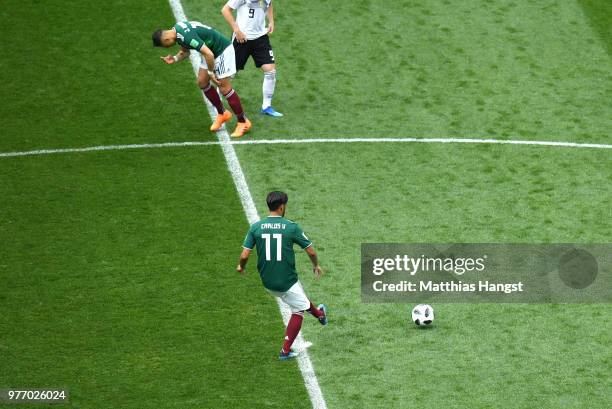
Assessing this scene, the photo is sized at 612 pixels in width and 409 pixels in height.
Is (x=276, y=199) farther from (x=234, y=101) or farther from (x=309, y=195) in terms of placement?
(x=234, y=101)

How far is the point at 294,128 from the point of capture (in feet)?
58.1

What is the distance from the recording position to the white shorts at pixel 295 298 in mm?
12828

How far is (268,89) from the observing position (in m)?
17.8

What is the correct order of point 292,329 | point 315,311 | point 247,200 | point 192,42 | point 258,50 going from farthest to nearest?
point 258,50
point 192,42
point 247,200
point 315,311
point 292,329

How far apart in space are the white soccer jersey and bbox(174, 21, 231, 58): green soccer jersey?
0.49 m

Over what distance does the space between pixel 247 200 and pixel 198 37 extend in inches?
92.3

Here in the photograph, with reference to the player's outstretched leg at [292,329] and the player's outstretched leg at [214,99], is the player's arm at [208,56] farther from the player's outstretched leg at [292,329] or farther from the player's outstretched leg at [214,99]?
the player's outstretched leg at [292,329]

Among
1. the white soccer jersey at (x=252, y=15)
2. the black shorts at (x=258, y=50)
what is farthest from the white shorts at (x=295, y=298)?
the white soccer jersey at (x=252, y=15)

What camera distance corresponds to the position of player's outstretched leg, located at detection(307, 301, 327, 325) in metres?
13.1

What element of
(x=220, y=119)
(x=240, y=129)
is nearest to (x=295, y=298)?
(x=240, y=129)

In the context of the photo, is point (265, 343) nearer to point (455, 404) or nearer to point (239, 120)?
point (455, 404)

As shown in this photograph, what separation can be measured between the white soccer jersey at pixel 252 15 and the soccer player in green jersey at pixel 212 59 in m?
0.46

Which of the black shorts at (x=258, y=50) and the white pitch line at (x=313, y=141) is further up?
the black shorts at (x=258, y=50)

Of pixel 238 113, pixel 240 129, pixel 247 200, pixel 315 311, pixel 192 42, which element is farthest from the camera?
pixel 240 129
